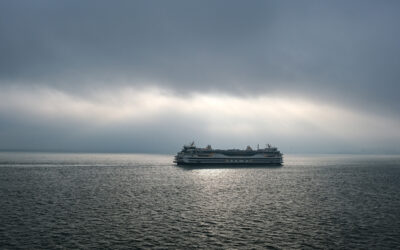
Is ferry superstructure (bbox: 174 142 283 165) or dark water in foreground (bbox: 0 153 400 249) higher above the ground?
ferry superstructure (bbox: 174 142 283 165)

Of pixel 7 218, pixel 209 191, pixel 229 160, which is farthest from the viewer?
pixel 229 160

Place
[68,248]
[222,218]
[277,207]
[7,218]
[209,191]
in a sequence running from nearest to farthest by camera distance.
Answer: [68,248] < [7,218] < [222,218] < [277,207] < [209,191]

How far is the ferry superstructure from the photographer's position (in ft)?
517

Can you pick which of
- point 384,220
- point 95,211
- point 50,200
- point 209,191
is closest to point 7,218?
point 95,211

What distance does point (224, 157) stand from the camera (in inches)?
6309

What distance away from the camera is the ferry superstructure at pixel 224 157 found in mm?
157500

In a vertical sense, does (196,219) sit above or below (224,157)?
below

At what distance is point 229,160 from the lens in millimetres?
160875

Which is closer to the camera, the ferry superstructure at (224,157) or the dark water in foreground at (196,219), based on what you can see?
the dark water in foreground at (196,219)

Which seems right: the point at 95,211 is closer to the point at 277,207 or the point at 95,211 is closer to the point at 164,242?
the point at 164,242

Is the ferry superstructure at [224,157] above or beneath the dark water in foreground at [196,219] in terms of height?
above

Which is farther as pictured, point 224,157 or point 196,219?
point 224,157

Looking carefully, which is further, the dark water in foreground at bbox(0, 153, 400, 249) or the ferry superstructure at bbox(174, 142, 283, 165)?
the ferry superstructure at bbox(174, 142, 283, 165)

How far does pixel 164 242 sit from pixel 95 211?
71.9ft
